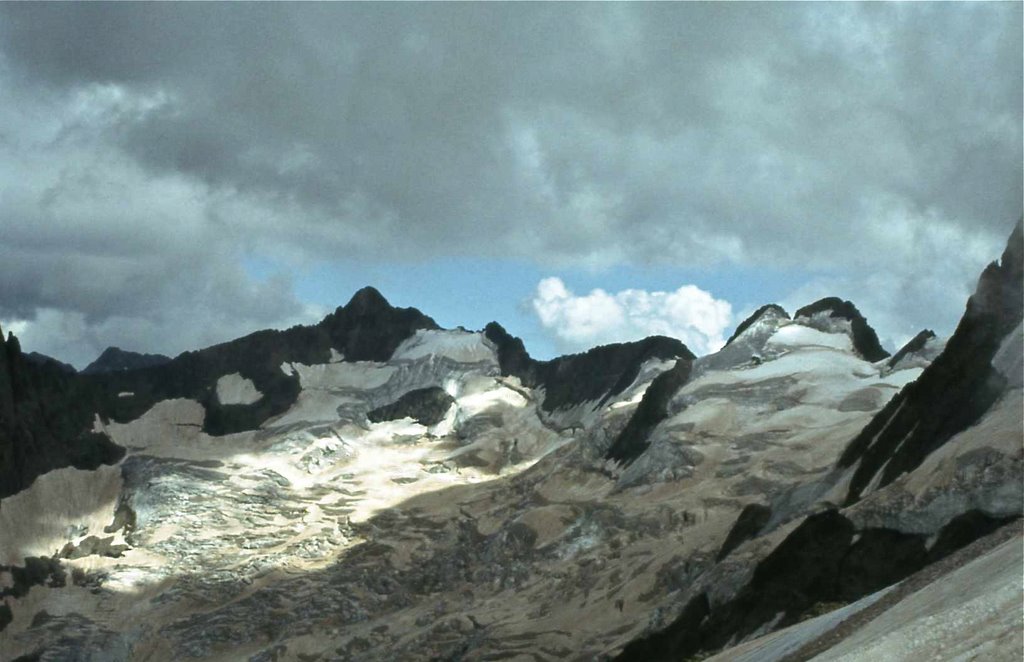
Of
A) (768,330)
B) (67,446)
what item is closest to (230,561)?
(67,446)

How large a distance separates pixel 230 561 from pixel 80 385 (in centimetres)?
6541

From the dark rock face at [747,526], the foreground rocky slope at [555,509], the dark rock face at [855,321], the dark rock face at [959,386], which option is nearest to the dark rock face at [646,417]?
the foreground rocky slope at [555,509]

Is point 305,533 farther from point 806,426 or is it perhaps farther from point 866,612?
point 866,612

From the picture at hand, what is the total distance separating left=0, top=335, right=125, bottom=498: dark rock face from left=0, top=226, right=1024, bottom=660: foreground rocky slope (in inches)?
36.7

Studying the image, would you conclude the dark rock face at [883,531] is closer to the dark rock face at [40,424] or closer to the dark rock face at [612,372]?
the dark rock face at [40,424]

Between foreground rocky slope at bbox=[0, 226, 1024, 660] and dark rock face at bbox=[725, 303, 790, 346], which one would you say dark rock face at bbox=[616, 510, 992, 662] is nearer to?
foreground rocky slope at bbox=[0, 226, 1024, 660]

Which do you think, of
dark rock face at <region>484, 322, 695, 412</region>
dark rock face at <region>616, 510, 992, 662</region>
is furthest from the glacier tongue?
dark rock face at <region>484, 322, 695, 412</region>

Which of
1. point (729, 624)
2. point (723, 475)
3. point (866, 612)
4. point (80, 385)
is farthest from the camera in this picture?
Result: point (80, 385)

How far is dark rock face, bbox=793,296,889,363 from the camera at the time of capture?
144 metres

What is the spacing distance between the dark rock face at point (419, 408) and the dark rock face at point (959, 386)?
120 metres

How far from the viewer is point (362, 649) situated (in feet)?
303

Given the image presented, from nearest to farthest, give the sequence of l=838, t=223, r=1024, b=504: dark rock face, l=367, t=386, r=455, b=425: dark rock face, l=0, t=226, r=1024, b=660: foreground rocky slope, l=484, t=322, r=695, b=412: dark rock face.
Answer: l=0, t=226, r=1024, b=660: foreground rocky slope < l=838, t=223, r=1024, b=504: dark rock face < l=484, t=322, r=695, b=412: dark rock face < l=367, t=386, r=455, b=425: dark rock face

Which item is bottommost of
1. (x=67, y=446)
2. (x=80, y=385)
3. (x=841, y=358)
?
(x=841, y=358)

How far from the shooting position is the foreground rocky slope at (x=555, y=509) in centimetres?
5291
